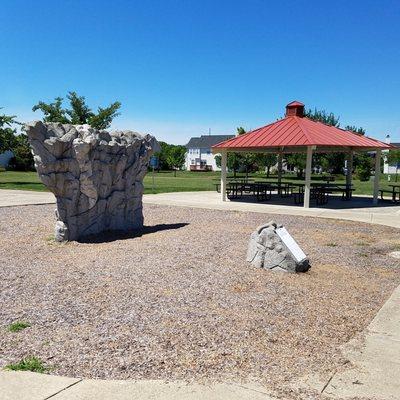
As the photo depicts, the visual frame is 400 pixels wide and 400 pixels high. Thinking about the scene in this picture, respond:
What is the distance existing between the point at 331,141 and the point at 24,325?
15.0 m

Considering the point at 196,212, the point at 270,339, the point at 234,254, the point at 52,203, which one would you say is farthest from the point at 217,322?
the point at 52,203

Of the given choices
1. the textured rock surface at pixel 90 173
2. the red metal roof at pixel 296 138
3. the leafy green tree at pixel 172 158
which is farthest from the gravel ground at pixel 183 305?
the leafy green tree at pixel 172 158

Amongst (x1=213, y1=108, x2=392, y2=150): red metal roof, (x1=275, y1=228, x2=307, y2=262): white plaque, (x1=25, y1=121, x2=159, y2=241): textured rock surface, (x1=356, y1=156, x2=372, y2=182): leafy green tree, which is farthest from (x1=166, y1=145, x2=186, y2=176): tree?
(x1=275, y1=228, x2=307, y2=262): white plaque

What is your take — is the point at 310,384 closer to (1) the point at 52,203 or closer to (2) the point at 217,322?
(2) the point at 217,322

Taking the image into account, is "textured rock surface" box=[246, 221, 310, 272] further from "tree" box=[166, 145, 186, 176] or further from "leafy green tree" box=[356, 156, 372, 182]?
"tree" box=[166, 145, 186, 176]

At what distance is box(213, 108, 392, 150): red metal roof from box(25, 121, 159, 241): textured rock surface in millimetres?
7747

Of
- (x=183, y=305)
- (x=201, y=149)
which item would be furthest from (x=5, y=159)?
(x=183, y=305)

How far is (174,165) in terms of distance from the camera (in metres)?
66.6

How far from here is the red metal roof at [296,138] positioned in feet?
57.4

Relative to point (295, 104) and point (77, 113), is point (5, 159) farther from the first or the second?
point (295, 104)

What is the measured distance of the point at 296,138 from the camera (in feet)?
57.9

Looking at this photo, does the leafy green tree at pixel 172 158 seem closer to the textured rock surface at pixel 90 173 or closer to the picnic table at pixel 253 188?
the picnic table at pixel 253 188

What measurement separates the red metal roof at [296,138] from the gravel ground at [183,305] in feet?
26.5

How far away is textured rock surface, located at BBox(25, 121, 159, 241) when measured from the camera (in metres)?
9.12
